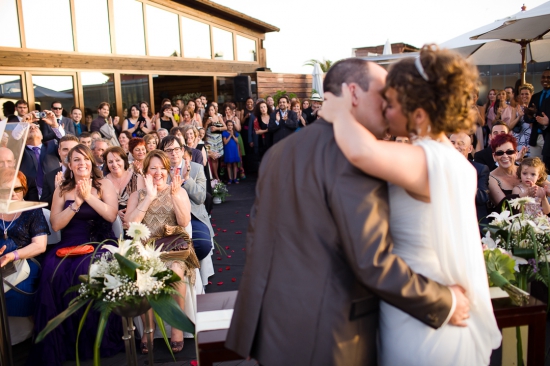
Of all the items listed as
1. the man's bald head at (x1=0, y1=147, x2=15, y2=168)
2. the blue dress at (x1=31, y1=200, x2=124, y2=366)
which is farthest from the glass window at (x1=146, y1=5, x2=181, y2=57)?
the man's bald head at (x1=0, y1=147, x2=15, y2=168)

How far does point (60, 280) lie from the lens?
403cm

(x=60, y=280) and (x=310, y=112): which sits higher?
(x=310, y=112)

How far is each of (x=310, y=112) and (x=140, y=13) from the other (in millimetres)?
5545

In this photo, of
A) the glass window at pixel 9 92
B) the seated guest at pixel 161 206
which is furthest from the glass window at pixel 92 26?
the seated guest at pixel 161 206

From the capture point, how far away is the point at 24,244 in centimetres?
411

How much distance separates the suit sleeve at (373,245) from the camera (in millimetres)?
1597

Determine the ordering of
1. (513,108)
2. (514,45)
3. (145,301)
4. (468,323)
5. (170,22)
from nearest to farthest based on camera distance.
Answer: (468,323), (145,301), (513,108), (514,45), (170,22)

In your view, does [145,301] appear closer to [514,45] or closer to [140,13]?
[514,45]

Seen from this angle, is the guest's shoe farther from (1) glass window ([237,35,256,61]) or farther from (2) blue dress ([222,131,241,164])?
(1) glass window ([237,35,256,61])

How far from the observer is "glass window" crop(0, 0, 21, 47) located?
997 cm

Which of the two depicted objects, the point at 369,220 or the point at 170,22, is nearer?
the point at 369,220

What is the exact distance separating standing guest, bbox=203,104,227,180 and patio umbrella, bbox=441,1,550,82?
19.1 feet

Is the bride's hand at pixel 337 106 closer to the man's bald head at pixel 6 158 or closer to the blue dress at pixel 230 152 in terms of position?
the man's bald head at pixel 6 158

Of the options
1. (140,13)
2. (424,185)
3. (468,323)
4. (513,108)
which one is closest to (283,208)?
(424,185)
